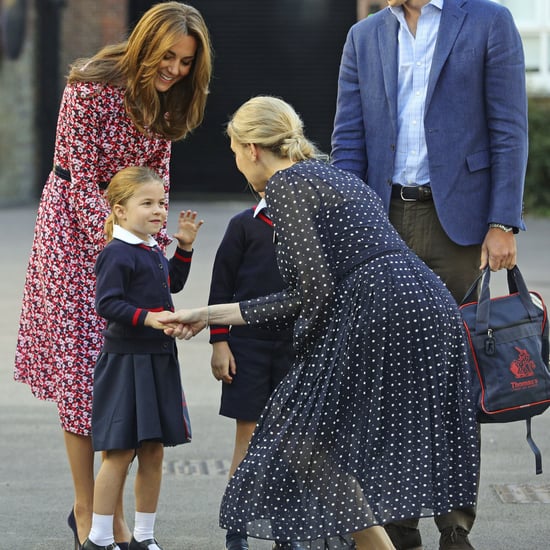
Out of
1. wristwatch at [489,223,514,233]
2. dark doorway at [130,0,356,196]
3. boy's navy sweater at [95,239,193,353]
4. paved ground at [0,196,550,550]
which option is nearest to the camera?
boy's navy sweater at [95,239,193,353]

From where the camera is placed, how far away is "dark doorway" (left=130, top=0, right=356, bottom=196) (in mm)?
19672

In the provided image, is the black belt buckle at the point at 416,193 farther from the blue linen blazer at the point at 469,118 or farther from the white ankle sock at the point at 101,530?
the white ankle sock at the point at 101,530

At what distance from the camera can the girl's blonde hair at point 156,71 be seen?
4.19 m

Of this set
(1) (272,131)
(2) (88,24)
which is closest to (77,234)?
(1) (272,131)

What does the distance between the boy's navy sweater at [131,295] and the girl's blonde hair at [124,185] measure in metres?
0.09

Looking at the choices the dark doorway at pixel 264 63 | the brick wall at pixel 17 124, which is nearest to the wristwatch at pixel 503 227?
the brick wall at pixel 17 124

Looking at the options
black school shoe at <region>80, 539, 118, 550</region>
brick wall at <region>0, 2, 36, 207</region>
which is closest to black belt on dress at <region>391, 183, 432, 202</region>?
black school shoe at <region>80, 539, 118, 550</region>

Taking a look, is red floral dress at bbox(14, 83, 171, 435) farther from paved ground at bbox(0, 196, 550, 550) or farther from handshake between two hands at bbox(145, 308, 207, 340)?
paved ground at bbox(0, 196, 550, 550)

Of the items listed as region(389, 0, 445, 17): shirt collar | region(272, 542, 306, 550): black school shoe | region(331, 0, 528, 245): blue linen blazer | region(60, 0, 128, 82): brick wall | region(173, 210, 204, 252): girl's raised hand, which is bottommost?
region(60, 0, 128, 82): brick wall

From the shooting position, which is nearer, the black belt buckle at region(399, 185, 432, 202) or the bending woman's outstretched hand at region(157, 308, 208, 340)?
the bending woman's outstretched hand at region(157, 308, 208, 340)

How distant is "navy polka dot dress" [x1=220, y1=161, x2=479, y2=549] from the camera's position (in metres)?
3.67

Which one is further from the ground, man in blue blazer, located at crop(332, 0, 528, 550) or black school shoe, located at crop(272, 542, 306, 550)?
man in blue blazer, located at crop(332, 0, 528, 550)

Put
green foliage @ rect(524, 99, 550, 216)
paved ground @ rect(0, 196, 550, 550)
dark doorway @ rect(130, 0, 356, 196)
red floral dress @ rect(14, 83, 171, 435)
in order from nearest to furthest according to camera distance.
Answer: red floral dress @ rect(14, 83, 171, 435)
paved ground @ rect(0, 196, 550, 550)
green foliage @ rect(524, 99, 550, 216)
dark doorway @ rect(130, 0, 356, 196)

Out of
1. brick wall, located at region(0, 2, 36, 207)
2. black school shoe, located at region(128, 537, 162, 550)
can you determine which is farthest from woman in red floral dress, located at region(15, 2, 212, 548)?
brick wall, located at region(0, 2, 36, 207)
